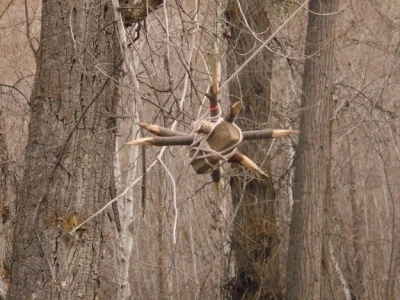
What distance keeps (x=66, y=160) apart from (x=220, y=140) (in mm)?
1990

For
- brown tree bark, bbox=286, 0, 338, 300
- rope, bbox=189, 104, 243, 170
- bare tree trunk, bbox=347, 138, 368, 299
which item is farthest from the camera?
bare tree trunk, bbox=347, 138, 368, 299

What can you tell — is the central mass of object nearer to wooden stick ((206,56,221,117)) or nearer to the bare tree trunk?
wooden stick ((206,56,221,117))

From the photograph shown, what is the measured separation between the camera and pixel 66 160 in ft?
14.4

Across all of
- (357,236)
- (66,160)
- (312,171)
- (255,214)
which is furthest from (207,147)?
(357,236)

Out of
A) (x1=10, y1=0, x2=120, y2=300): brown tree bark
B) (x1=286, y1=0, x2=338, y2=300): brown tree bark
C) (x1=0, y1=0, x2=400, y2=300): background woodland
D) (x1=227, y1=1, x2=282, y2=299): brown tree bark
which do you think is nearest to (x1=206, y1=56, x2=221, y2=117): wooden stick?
(x1=0, y1=0, x2=400, y2=300): background woodland

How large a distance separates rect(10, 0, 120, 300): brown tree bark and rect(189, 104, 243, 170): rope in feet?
5.79

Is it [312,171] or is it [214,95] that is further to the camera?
[312,171]

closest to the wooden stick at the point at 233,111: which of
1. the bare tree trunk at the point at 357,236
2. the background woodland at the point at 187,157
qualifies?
the background woodland at the point at 187,157

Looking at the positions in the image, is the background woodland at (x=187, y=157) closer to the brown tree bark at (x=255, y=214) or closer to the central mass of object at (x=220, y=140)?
the brown tree bark at (x=255, y=214)

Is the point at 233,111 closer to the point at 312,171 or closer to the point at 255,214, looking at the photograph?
the point at 312,171

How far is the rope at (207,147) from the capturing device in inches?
99.2

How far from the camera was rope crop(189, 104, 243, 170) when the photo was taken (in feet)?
8.27

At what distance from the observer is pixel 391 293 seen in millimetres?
11305

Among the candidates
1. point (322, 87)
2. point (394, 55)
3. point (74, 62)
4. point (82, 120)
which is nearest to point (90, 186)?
point (82, 120)
